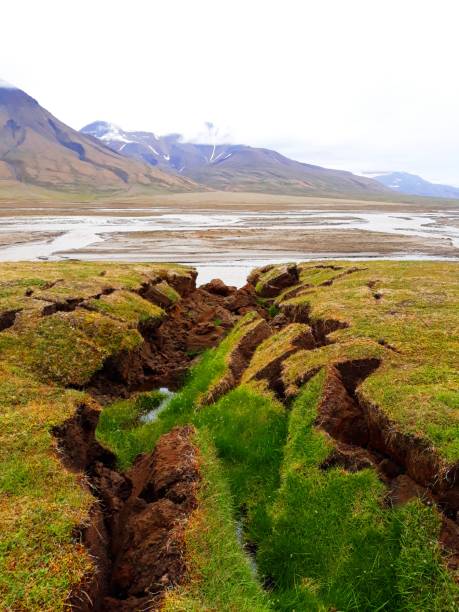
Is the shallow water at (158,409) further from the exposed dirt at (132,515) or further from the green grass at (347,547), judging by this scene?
the green grass at (347,547)

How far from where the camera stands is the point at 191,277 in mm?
30938

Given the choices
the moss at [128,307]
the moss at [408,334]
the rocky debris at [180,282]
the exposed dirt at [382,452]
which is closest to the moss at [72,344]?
the moss at [128,307]

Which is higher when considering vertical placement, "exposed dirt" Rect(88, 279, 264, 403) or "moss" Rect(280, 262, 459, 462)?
"moss" Rect(280, 262, 459, 462)

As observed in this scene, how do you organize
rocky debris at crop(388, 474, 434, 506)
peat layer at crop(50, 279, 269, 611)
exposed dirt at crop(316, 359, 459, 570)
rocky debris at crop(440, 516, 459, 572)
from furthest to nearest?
rocky debris at crop(388, 474, 434, 506)
exposed dirt at crop(316, 359, 459, 570)
peat layer at crop(50, 279, 269, 611)
rocky debris at crop(440, 516, 459, 572)

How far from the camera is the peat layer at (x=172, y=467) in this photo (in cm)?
795

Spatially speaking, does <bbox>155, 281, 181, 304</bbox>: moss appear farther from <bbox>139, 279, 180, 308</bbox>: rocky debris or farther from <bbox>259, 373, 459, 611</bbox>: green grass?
<bbox>259, 373, 459, 611</bbox>: green grass

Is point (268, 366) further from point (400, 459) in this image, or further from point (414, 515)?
point (414, 515)

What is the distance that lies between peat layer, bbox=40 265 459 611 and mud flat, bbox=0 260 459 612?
40 mm

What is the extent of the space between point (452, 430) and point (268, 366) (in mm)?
6406

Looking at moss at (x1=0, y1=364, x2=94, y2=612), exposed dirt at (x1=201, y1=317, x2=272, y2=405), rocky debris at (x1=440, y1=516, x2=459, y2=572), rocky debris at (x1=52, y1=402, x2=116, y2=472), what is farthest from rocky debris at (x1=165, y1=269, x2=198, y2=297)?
rocky debris at (x1=440, y1=516, x2=459, y2=572)

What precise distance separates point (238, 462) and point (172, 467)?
215cm

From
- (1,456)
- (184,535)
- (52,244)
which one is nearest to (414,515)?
(184,535)

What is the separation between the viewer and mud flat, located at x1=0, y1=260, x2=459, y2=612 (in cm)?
775

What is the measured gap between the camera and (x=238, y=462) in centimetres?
1202
